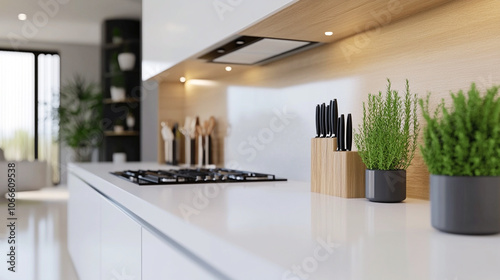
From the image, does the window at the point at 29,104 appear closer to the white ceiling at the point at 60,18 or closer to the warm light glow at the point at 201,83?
the white ceiling at the point at 60,18

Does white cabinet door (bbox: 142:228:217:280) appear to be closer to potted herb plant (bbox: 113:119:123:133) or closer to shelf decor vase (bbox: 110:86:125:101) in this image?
→ shelf decor vase (bbox: 110:86:125:101)

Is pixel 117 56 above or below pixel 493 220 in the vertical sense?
above

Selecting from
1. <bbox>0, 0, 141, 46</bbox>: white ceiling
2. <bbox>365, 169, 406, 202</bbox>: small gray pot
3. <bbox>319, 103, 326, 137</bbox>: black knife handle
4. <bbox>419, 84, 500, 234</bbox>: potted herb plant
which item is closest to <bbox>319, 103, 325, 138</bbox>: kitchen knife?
<bbox>319, 103, 326, 137</bbox>: black knife handle

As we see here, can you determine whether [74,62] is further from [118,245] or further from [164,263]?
[164,263]

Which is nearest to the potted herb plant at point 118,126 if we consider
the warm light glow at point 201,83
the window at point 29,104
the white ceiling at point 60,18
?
the white ceiling at point 60,18

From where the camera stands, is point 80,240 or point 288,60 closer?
point 288,60

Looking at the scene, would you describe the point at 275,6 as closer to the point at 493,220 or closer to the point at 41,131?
the point at 493,220

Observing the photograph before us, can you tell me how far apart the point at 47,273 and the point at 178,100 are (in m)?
1.48

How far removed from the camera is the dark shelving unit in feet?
23.6

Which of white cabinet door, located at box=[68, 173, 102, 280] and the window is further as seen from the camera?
the window

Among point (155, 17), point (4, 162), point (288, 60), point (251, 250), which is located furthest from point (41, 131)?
point (251, 250)

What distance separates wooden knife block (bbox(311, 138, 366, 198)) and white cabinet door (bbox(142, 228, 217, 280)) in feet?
1.82

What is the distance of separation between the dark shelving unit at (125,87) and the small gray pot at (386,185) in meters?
6.21

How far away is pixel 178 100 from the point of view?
369 cm
